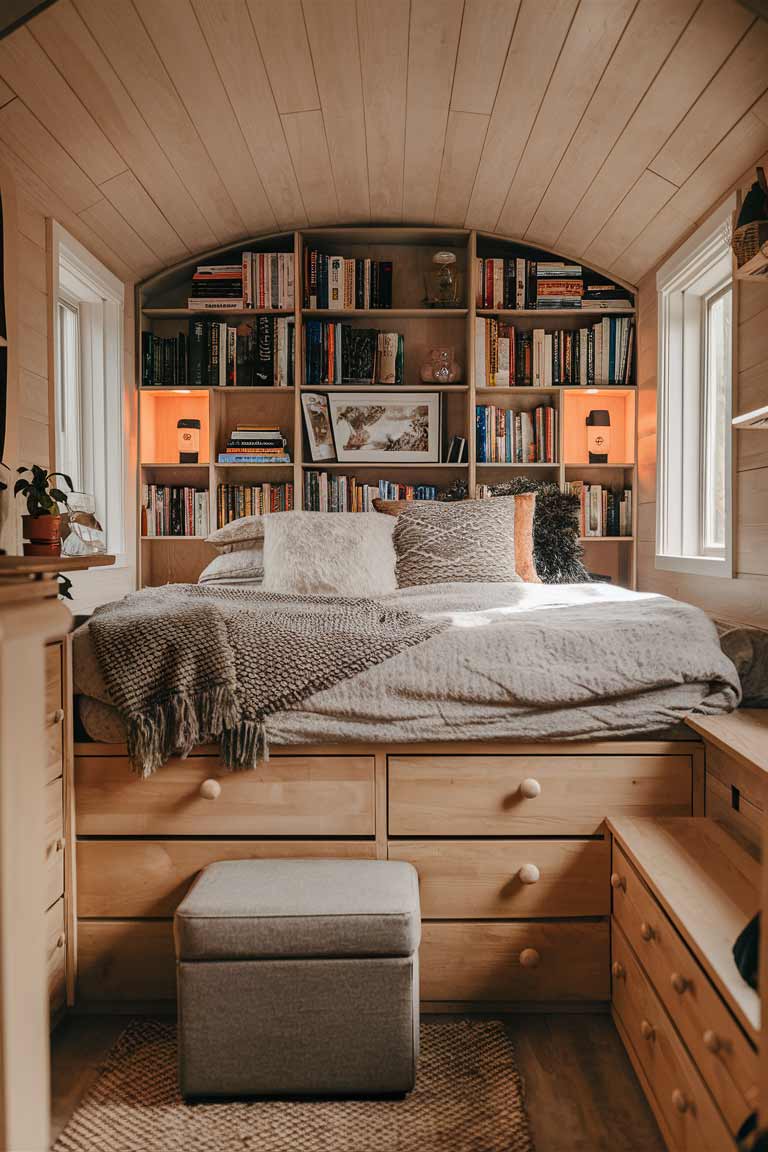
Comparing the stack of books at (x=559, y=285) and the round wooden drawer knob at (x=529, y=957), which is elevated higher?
the stack of books at (x=559, y=285)

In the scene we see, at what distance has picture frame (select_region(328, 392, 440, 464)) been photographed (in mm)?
3688

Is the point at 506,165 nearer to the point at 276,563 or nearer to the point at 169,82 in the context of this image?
the point at 169,82

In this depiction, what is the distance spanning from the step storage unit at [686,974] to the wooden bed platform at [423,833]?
0.08 meters

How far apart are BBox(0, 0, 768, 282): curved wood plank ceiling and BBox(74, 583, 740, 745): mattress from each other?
56.7 inches

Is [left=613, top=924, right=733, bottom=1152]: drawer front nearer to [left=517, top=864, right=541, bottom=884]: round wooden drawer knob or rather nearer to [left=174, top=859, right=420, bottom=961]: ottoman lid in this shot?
[left=517, top=864, right=541, bottom=884]: round wooden drawer knob

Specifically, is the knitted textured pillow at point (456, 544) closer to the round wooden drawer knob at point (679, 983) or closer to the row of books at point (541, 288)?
the row of books at point (541, 288)

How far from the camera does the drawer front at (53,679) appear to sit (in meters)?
1.62

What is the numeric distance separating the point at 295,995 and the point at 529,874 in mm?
527

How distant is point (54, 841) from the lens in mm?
1654

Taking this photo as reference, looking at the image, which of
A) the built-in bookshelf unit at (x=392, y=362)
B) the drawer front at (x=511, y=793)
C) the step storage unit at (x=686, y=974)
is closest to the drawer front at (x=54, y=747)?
the drawer front at (x=511, y=793)

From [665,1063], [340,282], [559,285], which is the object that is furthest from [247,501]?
[665,1063]

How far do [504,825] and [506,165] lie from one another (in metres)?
2.31

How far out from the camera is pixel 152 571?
12.5 ft

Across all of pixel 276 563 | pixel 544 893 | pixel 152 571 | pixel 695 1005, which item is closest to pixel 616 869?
pixel 544 893
